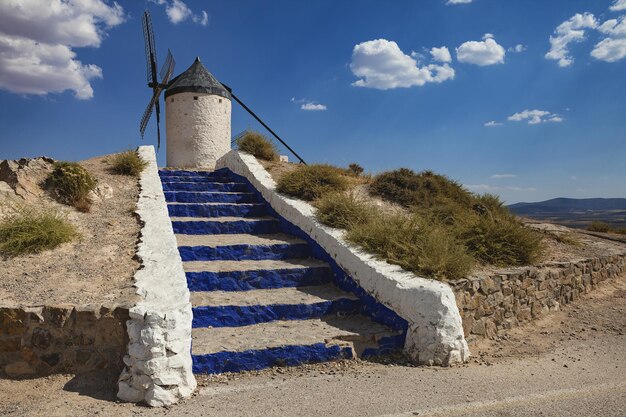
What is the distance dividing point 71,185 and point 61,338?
11.2 ft

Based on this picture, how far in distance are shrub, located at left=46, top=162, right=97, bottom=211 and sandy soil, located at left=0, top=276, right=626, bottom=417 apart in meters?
3.33

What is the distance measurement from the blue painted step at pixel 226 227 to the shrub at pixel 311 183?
74 centimetres

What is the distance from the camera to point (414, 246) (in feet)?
17.2

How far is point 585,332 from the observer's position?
5.59 meters

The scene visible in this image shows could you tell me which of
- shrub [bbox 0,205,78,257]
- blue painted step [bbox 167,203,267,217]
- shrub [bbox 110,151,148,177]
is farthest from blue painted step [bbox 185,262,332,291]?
shrub [bbox 110,151,148,177]

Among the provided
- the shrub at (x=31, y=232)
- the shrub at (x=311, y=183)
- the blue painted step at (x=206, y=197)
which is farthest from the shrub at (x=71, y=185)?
the shrub at (x=311, y=183)

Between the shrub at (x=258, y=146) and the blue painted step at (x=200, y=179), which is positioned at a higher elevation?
the shrub at (x=258, y=146)

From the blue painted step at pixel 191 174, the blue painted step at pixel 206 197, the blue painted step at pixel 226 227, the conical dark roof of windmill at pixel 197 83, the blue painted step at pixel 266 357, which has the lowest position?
the blue painted step at pixel 266 357

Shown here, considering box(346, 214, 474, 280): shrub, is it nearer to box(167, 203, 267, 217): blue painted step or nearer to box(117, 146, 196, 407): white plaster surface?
box(167, 203, 267, 217): blue painted step

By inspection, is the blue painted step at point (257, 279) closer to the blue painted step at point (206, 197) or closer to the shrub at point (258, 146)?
the blue painted step at point (206, 197)

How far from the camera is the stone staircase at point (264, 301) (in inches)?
163

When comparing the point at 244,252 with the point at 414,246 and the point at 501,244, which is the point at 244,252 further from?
the point at 501,244

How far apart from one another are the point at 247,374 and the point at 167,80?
1498cm

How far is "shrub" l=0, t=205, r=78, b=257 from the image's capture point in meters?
4.82
